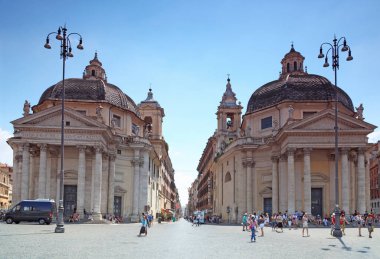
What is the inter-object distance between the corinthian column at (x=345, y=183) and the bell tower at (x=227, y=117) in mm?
33998

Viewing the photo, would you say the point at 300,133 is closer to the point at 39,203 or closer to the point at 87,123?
the point at 87,123

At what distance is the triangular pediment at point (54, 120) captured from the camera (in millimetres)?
50844

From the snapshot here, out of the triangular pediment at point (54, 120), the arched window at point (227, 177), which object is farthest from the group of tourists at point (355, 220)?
the triangular pediment at point (54, 120)

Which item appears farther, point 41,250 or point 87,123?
point 87,123

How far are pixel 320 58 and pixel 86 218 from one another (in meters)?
30.2

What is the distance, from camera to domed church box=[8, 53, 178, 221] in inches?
2014

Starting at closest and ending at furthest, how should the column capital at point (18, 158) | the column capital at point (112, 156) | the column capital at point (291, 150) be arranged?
1. the column capital at point (291, 150)
2. the column capital at point (18, 158)
3. the column capital at point (112, 156)

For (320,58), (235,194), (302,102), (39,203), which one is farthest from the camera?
(235,194)

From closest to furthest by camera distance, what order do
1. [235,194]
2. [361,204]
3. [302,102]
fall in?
[361,204]
[302,102]
[235,194]

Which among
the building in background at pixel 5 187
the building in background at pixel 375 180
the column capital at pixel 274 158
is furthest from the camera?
the building in background at pixel 5 187

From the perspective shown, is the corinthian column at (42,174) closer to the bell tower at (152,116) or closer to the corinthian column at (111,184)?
the corinthian column at (111,184)

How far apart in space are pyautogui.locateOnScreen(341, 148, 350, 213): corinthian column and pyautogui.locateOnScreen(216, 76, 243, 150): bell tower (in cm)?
3400

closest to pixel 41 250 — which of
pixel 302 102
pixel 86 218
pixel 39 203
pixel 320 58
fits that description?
pixel 320 58

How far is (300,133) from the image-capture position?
169 ft
